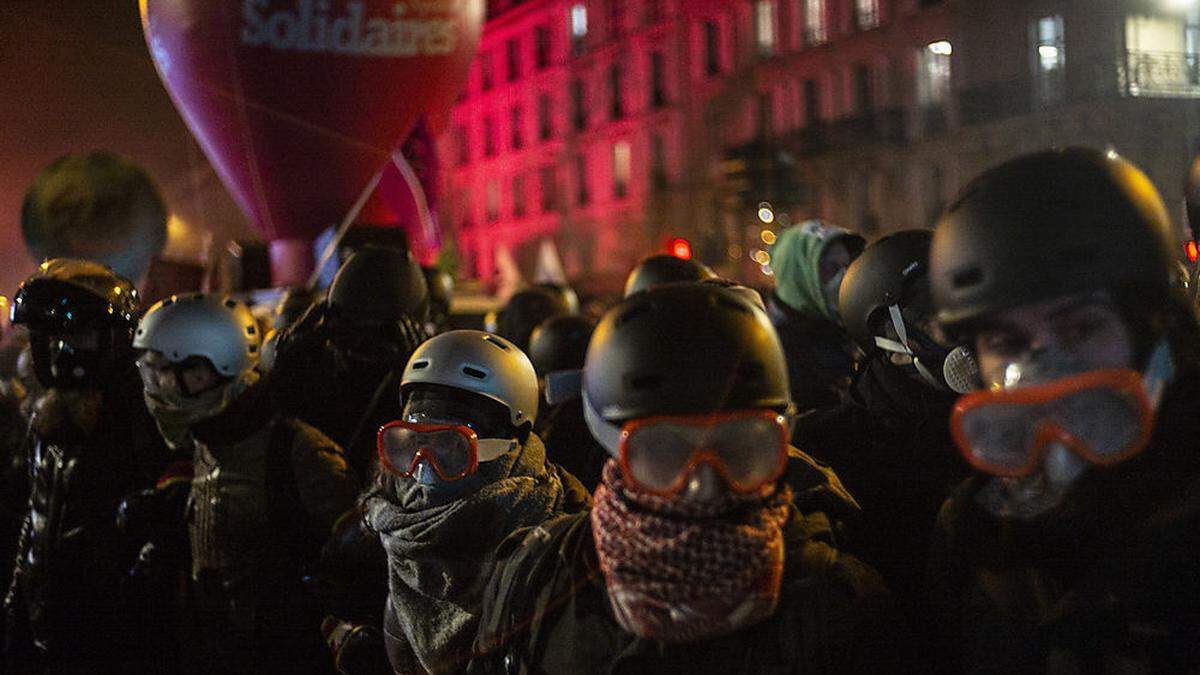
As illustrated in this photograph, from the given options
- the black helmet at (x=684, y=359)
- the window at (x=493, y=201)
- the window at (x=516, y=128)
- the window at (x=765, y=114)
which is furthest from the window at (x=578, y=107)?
the black helmet at (x=684, y=359)

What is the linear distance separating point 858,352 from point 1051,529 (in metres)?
2.08

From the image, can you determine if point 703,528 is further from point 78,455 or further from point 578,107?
point 578,107

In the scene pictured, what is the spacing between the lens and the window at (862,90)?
1371 inches

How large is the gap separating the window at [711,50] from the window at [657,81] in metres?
3.19

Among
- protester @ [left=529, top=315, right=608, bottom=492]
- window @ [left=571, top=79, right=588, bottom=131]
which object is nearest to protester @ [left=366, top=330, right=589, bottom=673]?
protester @ [left=529, top=315, right=608, bottom=492]

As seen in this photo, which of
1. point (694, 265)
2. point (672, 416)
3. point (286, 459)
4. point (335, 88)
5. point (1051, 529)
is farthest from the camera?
point (335, 88)

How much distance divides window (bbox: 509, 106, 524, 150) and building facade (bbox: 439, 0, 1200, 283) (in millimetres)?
109

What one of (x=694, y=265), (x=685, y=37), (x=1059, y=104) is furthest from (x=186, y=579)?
(x=685, y=37)

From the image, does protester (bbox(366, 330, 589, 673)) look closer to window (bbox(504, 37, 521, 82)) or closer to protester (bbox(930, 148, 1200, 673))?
protester (bbox(930, 148, 1200, 673))

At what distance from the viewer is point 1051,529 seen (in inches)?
75.6

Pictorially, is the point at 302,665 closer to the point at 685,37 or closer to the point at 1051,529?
the point at 1051,529

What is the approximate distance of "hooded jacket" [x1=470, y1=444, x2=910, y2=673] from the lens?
2.18m

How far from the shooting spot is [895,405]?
3.51 m

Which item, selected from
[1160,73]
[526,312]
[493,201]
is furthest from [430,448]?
[493,201]
